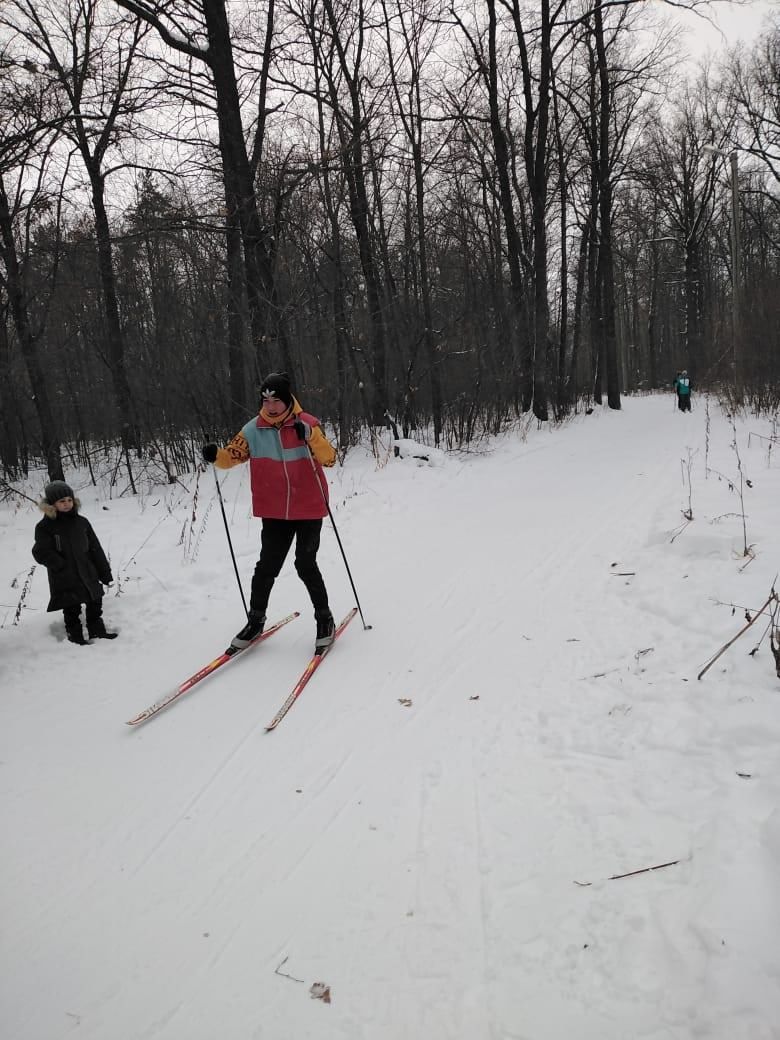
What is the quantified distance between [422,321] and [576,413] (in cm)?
933

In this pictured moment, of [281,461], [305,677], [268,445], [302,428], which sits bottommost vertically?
[305,677]

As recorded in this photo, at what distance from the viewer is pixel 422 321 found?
15797mm

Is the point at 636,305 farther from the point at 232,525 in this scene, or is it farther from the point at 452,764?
the point at 452,764

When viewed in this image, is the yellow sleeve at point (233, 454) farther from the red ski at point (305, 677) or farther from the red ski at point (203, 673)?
the red ski at point (305, 677)

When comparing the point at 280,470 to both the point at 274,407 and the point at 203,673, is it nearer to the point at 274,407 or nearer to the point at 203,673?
the point at 274,407

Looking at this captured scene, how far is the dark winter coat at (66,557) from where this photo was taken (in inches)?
189

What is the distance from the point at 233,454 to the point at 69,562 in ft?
5.77

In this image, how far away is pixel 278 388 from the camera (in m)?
4.51

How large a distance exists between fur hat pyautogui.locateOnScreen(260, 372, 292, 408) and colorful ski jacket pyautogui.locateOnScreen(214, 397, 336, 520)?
3.2 inches

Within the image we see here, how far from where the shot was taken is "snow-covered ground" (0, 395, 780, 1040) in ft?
6.22

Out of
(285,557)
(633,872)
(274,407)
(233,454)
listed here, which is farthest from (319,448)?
(633,872)

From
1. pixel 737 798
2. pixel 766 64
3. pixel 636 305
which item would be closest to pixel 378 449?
pixel 737 798

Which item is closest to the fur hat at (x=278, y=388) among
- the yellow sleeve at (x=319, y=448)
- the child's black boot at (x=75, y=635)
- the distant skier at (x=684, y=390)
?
the yellow sleeve at (x=319, y=448)

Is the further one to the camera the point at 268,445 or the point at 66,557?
the point at 66,557
